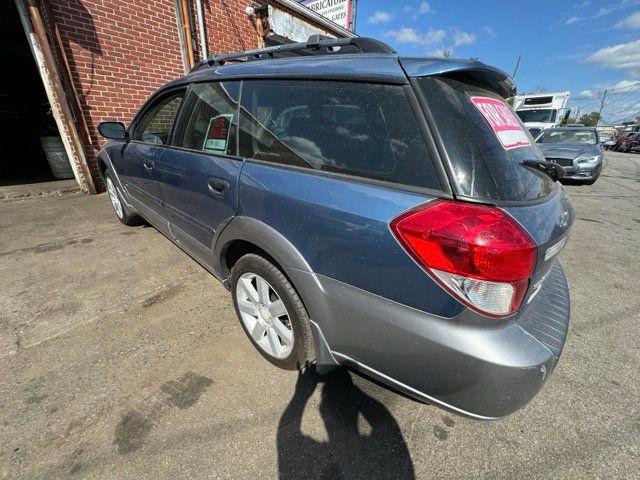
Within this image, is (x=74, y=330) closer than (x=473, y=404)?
No

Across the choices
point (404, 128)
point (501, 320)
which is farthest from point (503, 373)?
point (404, 128)

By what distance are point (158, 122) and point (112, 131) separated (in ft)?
2.25

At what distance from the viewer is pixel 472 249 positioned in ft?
3.50

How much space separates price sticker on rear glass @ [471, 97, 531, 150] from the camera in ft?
4.40

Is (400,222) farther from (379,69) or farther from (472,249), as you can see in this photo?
(379,69)

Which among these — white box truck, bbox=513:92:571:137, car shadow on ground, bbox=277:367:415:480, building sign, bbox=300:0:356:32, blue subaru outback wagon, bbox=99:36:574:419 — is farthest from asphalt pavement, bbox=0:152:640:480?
white box truck, bbox=513:92:571:137

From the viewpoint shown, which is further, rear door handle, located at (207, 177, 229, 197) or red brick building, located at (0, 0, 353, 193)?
red brick building, located at (0, 0, 353, 193)

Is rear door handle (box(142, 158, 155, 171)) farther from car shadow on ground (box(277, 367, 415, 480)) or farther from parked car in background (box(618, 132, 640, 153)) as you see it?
parked car in background (box(618, 132, 640, 153))

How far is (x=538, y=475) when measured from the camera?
1.42 meters

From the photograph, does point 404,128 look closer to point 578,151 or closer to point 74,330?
point 74,330

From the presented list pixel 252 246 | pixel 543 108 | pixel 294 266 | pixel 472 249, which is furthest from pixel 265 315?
pixel 543 108

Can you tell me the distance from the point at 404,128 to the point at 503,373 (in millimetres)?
989

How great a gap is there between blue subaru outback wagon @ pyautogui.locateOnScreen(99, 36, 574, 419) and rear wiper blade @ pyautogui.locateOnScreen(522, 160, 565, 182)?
15 mm

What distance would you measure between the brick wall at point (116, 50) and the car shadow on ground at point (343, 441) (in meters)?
5.72
